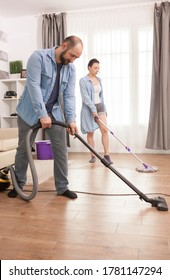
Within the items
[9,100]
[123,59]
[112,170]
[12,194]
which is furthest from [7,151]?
[123,59]

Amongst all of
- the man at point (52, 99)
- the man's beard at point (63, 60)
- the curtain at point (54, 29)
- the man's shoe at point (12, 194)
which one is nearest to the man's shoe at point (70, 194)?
the man at point (52, 99)

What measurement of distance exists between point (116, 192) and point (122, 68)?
277 cm

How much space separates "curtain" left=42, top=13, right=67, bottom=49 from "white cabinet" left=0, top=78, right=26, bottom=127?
827 mm

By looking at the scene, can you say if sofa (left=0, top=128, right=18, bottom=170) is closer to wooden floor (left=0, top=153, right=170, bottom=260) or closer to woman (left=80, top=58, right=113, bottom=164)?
wooden floor (left=0, top=153, right=170, bottom=260)

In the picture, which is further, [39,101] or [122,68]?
[122,68]

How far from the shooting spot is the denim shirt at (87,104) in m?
3.55

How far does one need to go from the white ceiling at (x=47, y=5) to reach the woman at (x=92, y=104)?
4.70 ft

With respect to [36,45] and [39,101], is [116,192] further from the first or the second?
[36,45]

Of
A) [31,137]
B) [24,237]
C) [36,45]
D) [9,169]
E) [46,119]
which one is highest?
[36,45]

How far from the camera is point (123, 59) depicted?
4566 mm

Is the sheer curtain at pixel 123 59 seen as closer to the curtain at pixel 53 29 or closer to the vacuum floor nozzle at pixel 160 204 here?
the curtain at pixel 53 29

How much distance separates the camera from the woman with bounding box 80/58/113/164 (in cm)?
358

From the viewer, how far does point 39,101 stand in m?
1.95
